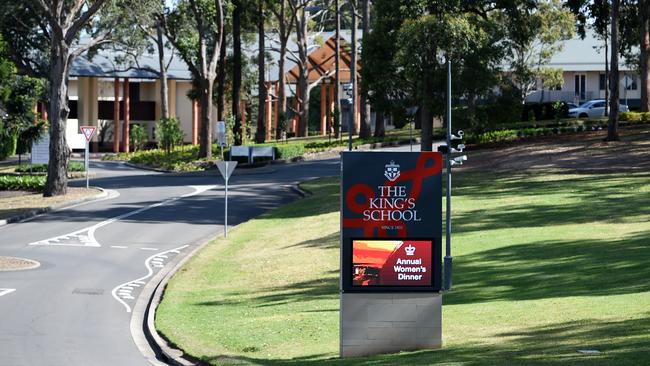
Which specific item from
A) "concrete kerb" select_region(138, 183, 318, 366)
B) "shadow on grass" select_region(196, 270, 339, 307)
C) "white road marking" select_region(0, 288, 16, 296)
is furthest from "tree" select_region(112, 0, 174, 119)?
"shadow on grass" select_region(196, 270, 339, 307)

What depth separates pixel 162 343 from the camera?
778 inches

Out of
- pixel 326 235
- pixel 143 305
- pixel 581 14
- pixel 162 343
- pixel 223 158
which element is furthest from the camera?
pixel 223 158

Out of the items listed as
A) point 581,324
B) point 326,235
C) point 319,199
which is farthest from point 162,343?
point 319,199

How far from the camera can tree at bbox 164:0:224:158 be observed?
66.1m

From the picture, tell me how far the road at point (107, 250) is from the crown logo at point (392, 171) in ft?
17.7

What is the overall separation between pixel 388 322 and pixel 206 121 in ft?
165

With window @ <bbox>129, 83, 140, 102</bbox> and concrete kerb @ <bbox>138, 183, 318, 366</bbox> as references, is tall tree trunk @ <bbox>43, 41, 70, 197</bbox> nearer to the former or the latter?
concrete kerb @ <bbox>138, 183, 318, 366</bbox>

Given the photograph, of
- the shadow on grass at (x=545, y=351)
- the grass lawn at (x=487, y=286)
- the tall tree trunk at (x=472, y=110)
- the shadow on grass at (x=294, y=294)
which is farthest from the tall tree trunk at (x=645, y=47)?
the shadow on grass at (x=545, y=351)

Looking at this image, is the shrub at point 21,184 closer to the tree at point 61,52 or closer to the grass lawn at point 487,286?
the tree at point 61,52

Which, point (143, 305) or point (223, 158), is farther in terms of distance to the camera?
point (223, 158)

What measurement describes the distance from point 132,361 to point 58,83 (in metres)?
32.8

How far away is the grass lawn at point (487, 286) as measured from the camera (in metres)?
16.1

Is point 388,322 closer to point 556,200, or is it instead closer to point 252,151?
point 556,200

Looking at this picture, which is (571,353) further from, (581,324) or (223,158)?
(223,158)
